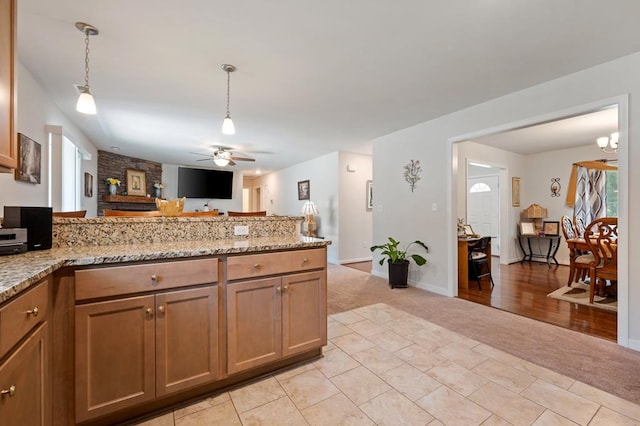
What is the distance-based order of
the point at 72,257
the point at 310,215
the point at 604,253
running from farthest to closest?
the point at 310,215 → the point at 604,253 → the point at 72,257

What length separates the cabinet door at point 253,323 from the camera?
1.69 metres

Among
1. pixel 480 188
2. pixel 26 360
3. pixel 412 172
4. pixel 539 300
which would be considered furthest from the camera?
pixel 480 188

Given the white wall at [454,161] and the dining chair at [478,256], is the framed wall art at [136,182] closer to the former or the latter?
the white wall at [454,161]

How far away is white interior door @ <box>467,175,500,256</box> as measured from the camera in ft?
20.4

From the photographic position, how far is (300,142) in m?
5.20

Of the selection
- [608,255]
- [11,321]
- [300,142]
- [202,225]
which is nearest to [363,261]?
[300,142]

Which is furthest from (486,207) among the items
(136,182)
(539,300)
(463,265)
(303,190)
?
(136,182)

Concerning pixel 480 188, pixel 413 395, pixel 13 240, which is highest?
pixel 480 188

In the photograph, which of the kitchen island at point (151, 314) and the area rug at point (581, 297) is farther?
the area rug at point (581, 297)

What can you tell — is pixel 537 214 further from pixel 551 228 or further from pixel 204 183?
pixel 204 183

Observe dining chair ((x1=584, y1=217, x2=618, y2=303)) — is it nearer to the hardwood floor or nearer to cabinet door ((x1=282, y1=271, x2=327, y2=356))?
the hardwood floor

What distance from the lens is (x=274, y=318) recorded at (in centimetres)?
185

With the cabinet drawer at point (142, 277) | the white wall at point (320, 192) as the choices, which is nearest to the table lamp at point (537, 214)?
the white wall at point (320, 192)

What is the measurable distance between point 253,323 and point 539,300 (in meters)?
3.46
